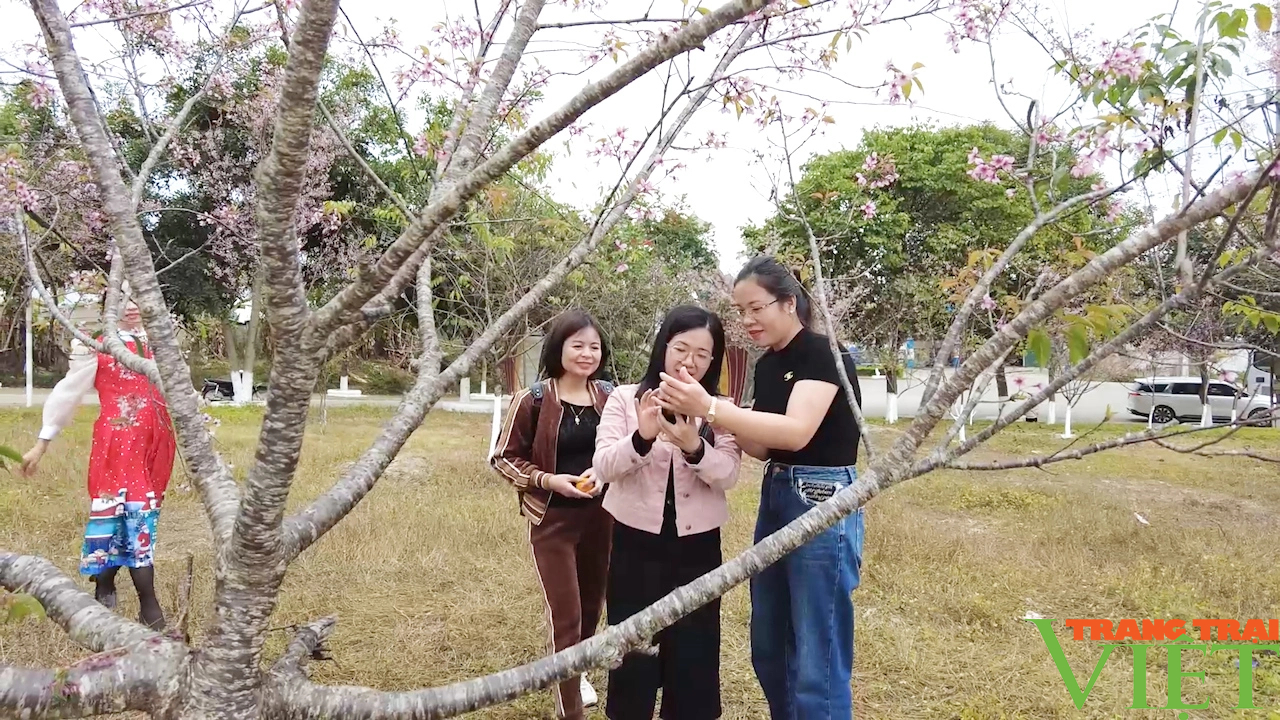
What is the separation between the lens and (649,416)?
205 cm

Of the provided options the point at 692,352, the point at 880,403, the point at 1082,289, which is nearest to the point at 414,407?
the point at 692,352

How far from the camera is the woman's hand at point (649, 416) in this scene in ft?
6.59

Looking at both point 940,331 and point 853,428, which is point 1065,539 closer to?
point 853,428

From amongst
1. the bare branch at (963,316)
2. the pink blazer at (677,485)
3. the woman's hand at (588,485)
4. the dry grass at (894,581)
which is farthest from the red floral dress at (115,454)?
the bare branch at (963,316)

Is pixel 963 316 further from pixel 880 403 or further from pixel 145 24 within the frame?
pixel 880 403

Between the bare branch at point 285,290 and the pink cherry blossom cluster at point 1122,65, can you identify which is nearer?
the bare branch at point 285,290

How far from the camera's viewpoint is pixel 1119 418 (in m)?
19.8

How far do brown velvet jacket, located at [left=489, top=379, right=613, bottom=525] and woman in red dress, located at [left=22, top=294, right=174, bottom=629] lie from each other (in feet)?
5.57

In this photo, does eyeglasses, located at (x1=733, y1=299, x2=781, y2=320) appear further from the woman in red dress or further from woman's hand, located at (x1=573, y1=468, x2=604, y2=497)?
the woman in red dress

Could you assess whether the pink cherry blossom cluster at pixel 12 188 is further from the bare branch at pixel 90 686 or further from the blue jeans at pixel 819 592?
the blue jeans at pixel 819 592

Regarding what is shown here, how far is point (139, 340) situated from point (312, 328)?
8.95 feet

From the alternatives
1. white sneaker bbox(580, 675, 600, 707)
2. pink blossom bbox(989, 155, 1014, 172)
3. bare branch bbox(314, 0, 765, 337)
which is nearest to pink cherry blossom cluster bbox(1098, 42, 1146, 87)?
pink blossom bbox(989, 155, 1014, 172)

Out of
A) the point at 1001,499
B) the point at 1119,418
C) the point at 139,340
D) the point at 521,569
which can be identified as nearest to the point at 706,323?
the point at 139,340

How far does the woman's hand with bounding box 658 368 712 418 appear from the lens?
1.79 meters
